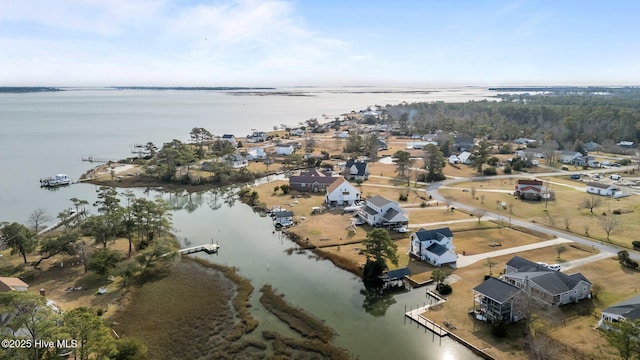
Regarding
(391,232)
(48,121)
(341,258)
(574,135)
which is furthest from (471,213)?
(48,121)

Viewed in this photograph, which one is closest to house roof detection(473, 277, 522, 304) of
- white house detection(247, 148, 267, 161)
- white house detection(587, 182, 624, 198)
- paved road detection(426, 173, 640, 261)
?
paved road detection(426, 173, 640, 261)

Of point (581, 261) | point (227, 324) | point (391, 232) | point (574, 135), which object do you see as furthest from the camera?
point (574, 135)

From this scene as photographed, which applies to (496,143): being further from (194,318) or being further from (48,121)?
(48,121)

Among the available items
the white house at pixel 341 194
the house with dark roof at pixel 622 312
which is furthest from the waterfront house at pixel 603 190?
the house with dark roof at pixel 622 312

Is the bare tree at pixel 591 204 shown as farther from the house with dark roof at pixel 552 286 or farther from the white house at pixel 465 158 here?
the white house at pixel 465 158

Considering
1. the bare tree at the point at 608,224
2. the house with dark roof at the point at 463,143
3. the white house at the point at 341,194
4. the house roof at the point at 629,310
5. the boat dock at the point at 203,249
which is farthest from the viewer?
the house with dark roof at the point at 463,143

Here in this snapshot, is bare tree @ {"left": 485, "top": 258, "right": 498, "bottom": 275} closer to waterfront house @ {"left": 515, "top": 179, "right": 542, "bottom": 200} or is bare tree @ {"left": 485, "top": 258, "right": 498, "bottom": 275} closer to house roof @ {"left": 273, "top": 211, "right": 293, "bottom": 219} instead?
house roof @ {"left": 273, "top": 211, "right": 293, "bottom": 219}

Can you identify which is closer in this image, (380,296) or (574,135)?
(380,296)
